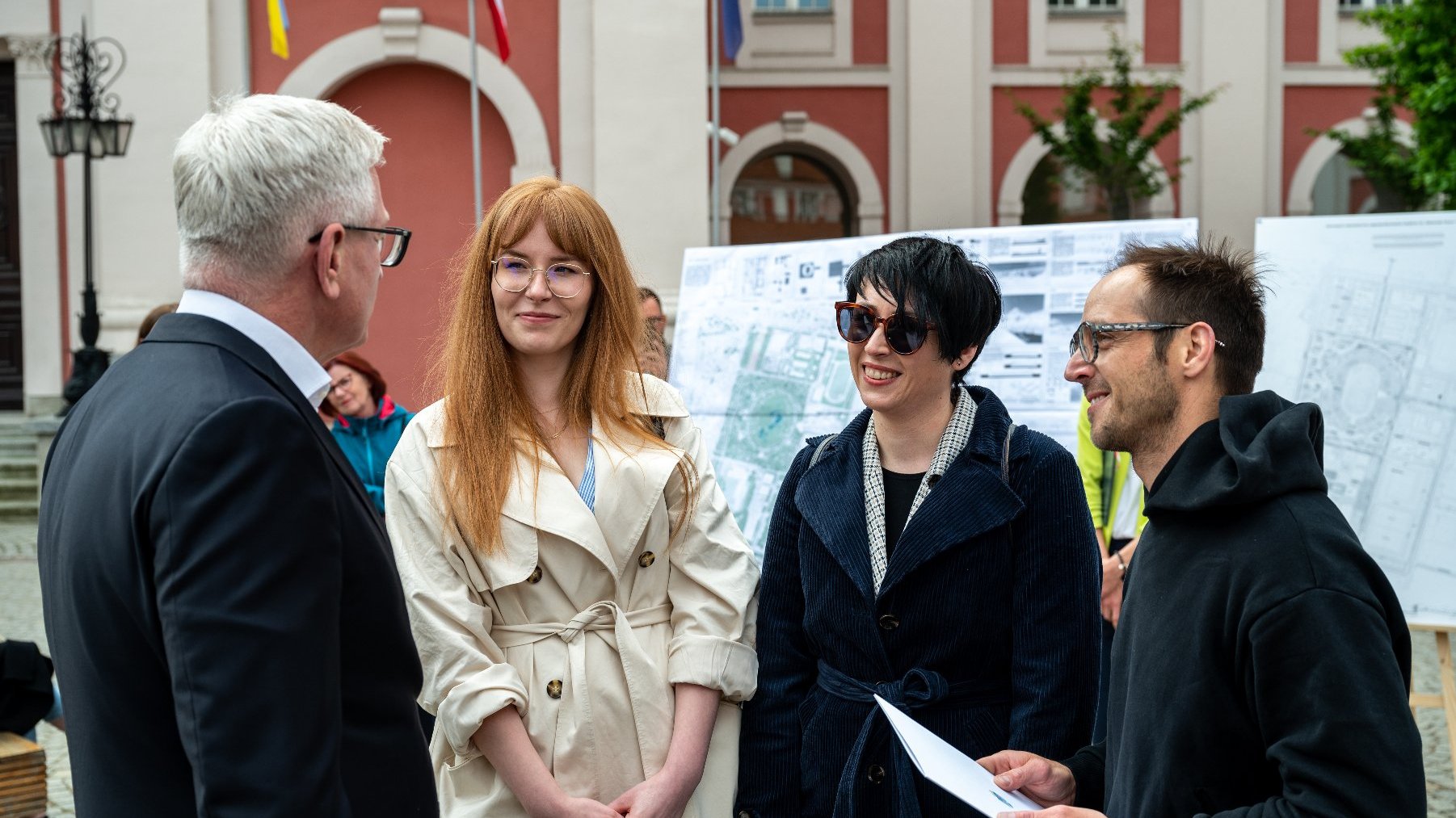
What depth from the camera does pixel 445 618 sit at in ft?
8.13

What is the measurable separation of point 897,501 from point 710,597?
0.39 m

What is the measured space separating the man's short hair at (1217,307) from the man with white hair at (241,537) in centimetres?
109

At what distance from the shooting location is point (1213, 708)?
1.76 metres

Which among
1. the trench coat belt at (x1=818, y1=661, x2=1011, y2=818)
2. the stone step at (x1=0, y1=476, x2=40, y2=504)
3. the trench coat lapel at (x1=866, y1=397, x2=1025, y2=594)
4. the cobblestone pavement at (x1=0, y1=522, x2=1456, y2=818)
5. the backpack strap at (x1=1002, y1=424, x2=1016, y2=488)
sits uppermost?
the backpack strap at (x1=1002, y1=424, x2=1016, y2=488)

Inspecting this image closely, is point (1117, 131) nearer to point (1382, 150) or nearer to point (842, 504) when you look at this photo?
point (1382, 150)

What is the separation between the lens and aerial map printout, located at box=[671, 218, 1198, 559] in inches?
186

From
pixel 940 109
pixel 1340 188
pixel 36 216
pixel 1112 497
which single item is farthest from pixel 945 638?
pixel 1340 188

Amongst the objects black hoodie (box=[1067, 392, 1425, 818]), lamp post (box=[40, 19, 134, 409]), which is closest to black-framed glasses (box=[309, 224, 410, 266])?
black hoodie (box=[1067, 392, 1425, 818])

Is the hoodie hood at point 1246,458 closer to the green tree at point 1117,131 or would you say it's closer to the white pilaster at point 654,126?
the white pilaster at point 654,126

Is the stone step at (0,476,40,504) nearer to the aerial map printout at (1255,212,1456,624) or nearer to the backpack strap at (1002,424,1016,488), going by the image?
the aerial map printout at (1255,212,1456,624)

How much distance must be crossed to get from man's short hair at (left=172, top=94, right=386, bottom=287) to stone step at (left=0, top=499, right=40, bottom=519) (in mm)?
13356

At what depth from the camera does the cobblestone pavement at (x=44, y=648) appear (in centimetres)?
559

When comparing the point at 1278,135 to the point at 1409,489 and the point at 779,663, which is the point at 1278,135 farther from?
the point at 779,663

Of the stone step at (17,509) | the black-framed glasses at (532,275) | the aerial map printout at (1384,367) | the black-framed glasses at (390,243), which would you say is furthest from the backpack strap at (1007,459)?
the stone step at (17,509)
